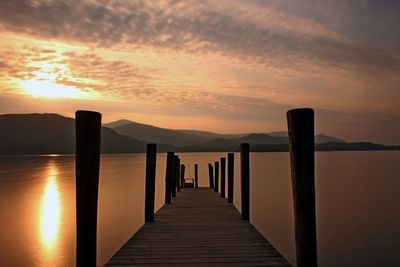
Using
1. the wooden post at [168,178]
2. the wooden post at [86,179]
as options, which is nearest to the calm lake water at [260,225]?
the wooden post at [168,178]

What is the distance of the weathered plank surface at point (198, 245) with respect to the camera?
5.95m

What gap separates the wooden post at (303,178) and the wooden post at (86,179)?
2509 millimetres

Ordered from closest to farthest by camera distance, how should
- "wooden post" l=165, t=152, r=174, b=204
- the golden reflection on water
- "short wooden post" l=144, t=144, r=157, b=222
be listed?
"short wooden post" l=144, t=144, r=157, b=222 < "wooden post" l=165, t=152, r=174, b=204 < the golden reflection on water

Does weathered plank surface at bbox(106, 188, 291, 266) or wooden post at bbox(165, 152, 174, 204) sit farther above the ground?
wooden post at bbox(165, 152, 174, 204)

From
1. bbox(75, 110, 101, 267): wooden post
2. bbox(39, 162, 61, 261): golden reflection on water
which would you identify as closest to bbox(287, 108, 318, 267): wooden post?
bbox(75, 110, 101, 267): wooden post

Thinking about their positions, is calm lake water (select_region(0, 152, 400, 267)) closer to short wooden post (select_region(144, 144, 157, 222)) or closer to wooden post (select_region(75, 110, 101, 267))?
short wooden post (select_region(144, 144, 157, 222))

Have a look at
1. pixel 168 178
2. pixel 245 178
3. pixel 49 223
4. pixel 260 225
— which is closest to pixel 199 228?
pixel 245 178

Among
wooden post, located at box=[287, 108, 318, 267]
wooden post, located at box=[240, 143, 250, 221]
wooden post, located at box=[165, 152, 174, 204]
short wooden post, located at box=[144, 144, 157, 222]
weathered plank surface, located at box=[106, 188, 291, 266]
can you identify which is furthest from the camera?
wooden post, located at box=[165, 152, 174, 204]

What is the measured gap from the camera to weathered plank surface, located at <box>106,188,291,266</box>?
5.95m

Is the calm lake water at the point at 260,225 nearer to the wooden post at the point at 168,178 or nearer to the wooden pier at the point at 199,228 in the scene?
the wooden post at the point at 168,178

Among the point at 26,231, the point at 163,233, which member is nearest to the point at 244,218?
the point at 163,233

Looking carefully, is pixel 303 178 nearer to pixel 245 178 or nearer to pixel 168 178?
pixel 245 178

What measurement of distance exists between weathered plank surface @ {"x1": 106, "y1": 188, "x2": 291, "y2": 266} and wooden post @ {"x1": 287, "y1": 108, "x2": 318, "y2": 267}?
3.80 feet

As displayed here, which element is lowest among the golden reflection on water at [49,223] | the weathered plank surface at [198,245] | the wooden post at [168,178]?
the golden reflection on water at [49,223]
